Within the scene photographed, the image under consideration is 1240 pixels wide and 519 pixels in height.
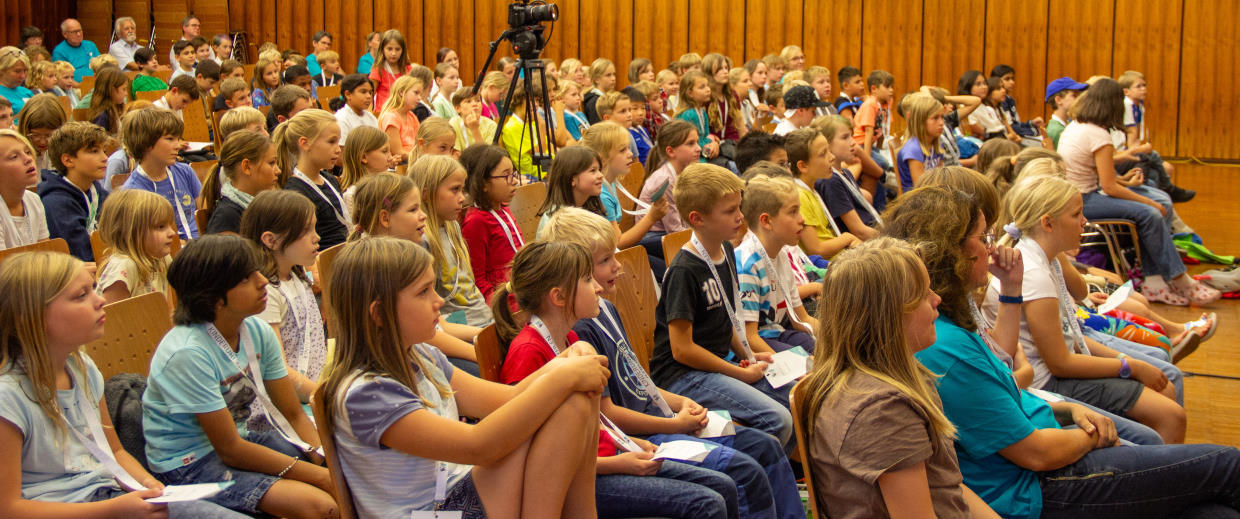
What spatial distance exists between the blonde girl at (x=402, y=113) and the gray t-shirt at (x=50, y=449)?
14.2ft

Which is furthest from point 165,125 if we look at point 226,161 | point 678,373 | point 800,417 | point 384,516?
point 800,417

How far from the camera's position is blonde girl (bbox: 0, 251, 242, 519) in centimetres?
189

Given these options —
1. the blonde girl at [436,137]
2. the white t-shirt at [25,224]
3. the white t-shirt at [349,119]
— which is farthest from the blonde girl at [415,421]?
the white t-shirt at [349,119]

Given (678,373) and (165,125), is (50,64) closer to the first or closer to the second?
(165,125)

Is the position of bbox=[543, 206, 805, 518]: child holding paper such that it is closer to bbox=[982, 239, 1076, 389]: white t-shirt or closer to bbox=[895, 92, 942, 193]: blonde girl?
bbox=[982, 239, 1076, 389]: white t-shirt

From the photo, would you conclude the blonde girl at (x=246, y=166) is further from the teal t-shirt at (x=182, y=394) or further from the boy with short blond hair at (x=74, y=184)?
the teal t-shirt at (x=182, y=394)

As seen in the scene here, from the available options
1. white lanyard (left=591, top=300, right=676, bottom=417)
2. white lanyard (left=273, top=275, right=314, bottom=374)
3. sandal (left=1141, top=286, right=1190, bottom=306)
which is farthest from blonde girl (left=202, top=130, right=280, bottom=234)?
sandal (left=1141, top=286, right=1190, bottom=306)

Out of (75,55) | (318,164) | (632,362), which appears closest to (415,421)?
(632,362)

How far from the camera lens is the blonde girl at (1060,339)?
3.03m

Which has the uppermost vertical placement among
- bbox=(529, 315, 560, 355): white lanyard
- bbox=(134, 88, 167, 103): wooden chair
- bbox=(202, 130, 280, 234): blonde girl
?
bbox=(134, 88, 167, 103): wooden chair

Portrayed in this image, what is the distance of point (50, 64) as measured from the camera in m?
8.13

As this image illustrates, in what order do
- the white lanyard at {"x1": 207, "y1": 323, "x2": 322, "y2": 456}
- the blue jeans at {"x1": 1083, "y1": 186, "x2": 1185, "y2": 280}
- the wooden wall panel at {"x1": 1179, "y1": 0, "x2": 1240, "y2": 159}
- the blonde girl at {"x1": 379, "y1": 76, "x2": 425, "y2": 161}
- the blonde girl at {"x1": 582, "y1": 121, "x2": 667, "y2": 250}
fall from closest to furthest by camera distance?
the white lanyard at {"x1": 207, "y1": 323, "x2": 322, "y2": 456} → the blonde girl at {"x1": 582, "y1": 121, "x2": 667, "y2": 250} → the blue jeans at {"x1": 1083, "y1": 186, "x2": 1185, "y2": 280} → the blonde girl at {"x1": 379, "y1": 76, "x2": 425, "y2": 161} → the wooden wall panel at {"x1": 1179, "y1": 0, "x2": 1240, "y2": 159}

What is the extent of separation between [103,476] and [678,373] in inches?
62.0

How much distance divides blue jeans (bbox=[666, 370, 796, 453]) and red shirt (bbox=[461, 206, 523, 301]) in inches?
34.9
